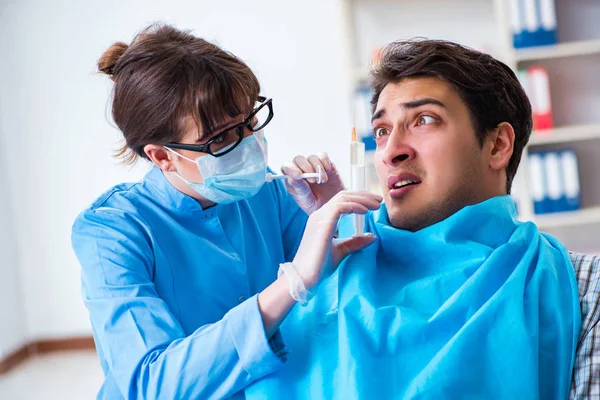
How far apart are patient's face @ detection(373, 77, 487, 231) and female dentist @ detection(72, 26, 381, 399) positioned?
0.15 metres

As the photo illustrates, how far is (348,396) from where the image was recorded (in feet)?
4.32

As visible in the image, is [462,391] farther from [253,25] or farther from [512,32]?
[253,25]

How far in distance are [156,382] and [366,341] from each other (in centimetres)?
40

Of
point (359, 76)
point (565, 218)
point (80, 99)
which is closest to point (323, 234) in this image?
point (359, 76)

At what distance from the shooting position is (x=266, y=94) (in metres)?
3.85

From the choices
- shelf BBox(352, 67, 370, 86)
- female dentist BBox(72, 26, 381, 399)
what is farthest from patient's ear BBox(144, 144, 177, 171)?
shelf BBox(352, 67, 370, 86)

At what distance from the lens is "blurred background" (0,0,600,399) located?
3818 mm

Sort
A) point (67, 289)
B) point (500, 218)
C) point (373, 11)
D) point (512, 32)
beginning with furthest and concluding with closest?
1. point (67, 289)
2. point (373, 11)
3. point (512, 32)
4. point (500, 218)

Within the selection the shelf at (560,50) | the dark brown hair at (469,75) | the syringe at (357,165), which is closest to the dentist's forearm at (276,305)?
the syringe at (357,165)

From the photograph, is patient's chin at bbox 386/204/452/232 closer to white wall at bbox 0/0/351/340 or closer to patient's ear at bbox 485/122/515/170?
patient's ear at bbox 485/122/515/170

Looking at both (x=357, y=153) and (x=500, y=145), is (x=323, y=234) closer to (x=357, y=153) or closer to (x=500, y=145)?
(x=357, y=153)

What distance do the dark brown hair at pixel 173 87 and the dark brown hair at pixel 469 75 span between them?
326 millimetres

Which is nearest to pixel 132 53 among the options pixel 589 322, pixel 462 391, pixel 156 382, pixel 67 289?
pixel 156 382

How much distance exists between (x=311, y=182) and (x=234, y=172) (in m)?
0.21
